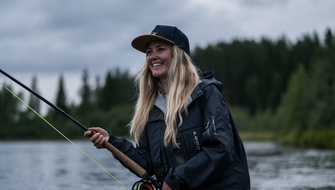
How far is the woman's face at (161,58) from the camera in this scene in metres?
4.76

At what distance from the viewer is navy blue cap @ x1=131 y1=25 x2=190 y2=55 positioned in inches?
186

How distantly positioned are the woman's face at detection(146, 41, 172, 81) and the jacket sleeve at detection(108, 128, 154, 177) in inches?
20.4

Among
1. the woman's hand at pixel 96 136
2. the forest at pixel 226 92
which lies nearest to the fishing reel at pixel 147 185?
the woman's hand at pixel 96 136

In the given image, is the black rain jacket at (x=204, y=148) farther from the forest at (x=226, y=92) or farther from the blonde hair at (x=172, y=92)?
the forest at (x=226, y=92)

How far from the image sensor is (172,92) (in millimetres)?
4629

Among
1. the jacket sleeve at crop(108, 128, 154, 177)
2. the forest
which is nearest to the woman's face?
the jacket sleeve at crop(108, 128, 154, 177)

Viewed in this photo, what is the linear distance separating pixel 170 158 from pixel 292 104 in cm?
5033

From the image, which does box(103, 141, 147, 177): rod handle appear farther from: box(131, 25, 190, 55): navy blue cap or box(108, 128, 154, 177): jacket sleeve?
box(131, 25, 190, 55): navy blue cap

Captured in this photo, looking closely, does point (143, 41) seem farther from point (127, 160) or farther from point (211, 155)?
point (211, 155)

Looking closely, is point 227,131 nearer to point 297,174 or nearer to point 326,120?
point 297,174

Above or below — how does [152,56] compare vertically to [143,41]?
below

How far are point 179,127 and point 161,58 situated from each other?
59 centimetres

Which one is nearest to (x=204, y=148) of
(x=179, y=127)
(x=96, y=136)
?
(x=179, y=127)

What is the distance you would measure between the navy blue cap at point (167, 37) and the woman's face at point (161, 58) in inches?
2.3
